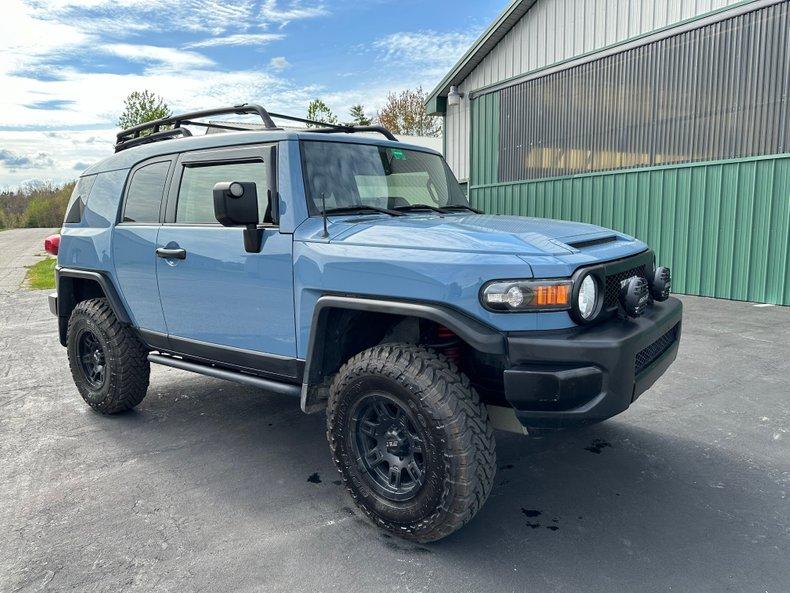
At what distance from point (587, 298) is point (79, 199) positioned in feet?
13.2

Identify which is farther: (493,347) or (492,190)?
(492,190)

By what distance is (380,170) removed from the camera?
143 inches

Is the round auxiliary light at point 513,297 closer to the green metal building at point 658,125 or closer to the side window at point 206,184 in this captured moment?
the side window at point 206,184

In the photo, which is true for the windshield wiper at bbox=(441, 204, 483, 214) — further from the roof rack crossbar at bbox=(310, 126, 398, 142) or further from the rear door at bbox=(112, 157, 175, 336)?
the rear door at bbox=(112, 157, 175, 336)

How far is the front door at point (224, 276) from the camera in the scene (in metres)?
3.19

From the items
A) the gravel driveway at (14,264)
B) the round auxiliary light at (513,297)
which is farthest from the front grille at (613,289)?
the gravel driveway at (14,264)

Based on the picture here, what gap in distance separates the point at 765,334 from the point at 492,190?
25.1 ft

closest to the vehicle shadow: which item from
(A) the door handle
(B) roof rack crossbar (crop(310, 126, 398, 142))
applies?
(A) the door handle

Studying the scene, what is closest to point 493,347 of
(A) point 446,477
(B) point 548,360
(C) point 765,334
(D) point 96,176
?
(B) point 548,360

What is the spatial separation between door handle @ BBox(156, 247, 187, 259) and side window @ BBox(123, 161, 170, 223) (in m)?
0.29

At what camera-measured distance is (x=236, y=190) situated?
2.94m

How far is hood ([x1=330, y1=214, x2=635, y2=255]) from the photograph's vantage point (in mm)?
2645

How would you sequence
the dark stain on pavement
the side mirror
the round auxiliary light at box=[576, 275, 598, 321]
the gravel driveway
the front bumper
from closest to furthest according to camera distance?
the front bumper → the round auxiliary light at box=[576, 275, 598, 321] → the side mirror → the dark stain on pavement → the gravel driveway

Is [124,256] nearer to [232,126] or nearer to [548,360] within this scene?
[232,126]
